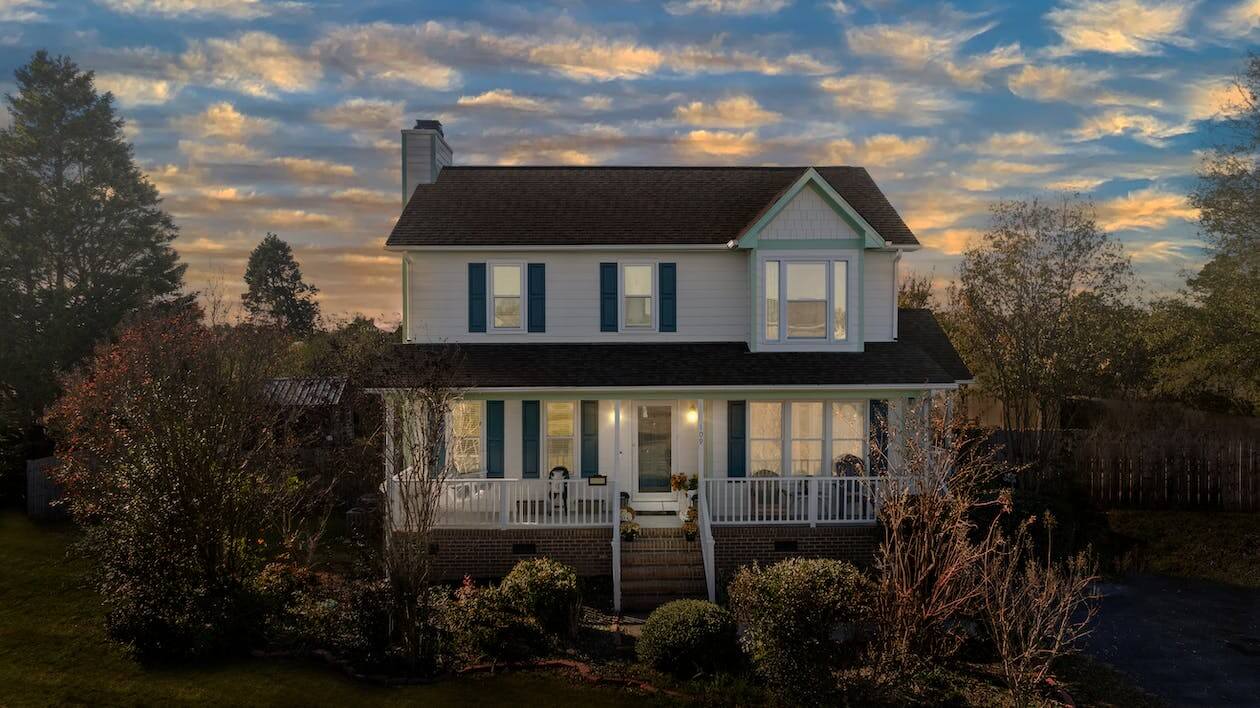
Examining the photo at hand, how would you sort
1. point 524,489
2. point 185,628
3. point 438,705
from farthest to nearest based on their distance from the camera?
point 524,489, point 185,628, point 438,705

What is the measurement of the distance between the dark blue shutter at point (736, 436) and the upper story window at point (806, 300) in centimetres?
190

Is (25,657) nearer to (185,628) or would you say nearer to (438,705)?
(185,628)

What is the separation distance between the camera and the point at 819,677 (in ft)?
33.8

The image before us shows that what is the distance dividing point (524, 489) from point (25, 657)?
30.1 feet

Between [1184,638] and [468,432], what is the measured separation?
49.1ft

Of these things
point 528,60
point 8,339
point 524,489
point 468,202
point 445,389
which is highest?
point 528,60

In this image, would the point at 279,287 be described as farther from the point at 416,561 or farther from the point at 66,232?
the point at 416,561

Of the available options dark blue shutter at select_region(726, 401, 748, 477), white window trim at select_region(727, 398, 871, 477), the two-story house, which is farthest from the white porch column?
white window trim at select_region(727, 398, 871, 477)

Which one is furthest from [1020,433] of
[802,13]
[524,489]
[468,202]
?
[468,202]

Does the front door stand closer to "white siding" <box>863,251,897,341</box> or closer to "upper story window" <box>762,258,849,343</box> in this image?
"upper story window" <box>762,258,849,343</box>

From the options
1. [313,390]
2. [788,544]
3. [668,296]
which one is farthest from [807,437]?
[313,390]

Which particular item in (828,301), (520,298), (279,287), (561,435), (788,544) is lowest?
(788,544)

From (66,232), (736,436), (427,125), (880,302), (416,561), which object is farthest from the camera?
(66,232)

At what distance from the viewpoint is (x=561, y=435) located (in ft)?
56.4
